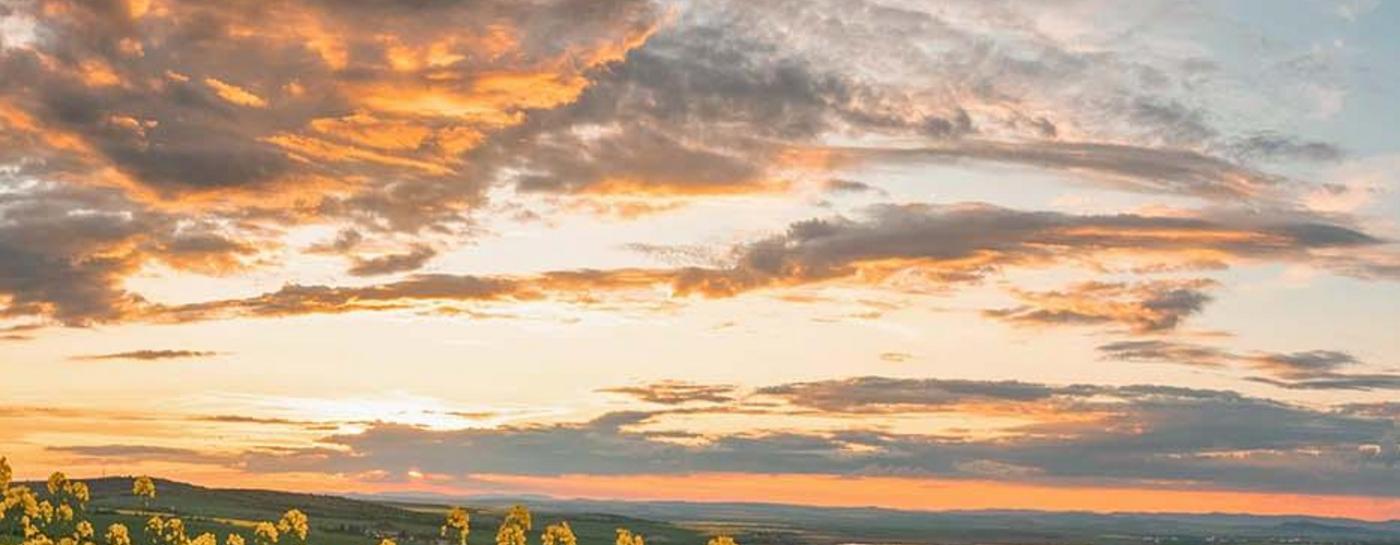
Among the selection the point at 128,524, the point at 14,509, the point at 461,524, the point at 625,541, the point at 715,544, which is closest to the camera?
the point at 715,544

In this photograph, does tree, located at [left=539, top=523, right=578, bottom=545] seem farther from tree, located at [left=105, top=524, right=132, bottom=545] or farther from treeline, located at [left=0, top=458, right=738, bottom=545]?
tree, located at [left=105, top=524, right=132, bottom=545]

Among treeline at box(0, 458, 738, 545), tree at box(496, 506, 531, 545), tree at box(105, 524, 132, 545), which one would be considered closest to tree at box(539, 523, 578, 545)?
treeline at box(0, 458, 738, 545)

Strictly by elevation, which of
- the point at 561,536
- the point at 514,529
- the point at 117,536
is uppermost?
the point at 514,529

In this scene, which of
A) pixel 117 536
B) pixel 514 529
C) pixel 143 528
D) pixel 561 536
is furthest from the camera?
pixel 143 528

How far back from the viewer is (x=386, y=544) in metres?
106

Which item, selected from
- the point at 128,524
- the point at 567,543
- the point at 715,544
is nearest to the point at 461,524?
the point at 567,543

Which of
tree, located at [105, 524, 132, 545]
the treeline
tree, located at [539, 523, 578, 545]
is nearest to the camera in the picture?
tree, located at [539, 523, 578, 545]

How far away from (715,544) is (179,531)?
57.3 metres

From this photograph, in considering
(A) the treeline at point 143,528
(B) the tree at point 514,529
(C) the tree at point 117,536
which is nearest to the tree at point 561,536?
(A) the treeline at point 143,528

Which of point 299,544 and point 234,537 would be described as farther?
point 299,544

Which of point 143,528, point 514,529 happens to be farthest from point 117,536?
point 143,528

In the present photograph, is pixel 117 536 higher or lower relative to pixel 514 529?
lower

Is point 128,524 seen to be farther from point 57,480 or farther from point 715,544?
point 715,544

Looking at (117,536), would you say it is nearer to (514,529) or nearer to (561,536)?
(514,529)
